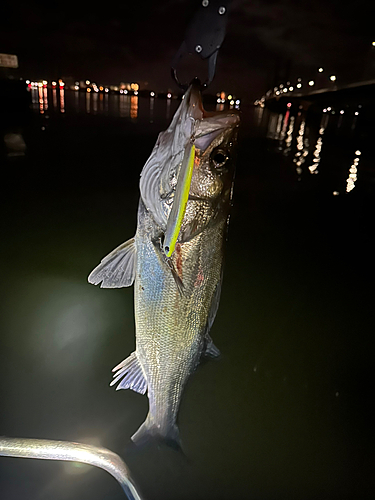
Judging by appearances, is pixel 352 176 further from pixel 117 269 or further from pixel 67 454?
pixel 67 454

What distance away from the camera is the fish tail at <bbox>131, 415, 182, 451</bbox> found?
169 cm

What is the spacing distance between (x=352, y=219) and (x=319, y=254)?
2.92 metres

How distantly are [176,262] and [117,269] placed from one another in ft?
1.16

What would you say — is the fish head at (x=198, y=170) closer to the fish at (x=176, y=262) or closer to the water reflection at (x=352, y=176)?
the fish at (x=176, y=262)

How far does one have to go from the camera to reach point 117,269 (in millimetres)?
1632

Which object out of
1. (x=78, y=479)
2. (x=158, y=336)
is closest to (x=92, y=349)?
(x=78, y=479)

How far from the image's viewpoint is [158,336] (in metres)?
1.60

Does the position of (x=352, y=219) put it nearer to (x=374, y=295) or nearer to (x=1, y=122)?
(x=374, y=295)

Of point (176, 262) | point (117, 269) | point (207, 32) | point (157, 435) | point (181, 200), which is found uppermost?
point (207, 32)

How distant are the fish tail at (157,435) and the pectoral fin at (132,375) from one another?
19cm

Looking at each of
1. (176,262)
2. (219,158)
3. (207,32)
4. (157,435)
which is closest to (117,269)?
(176,262)

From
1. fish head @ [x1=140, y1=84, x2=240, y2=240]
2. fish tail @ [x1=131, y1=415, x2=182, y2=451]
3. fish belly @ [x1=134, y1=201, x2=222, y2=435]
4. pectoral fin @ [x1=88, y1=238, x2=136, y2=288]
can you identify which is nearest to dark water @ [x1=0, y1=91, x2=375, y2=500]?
fish tail @ [x1=131, y1=415, x2=182, y2=451]

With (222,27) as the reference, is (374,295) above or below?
below

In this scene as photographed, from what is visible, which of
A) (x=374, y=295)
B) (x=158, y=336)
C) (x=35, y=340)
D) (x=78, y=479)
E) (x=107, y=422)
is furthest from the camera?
(x=374, y=295)
